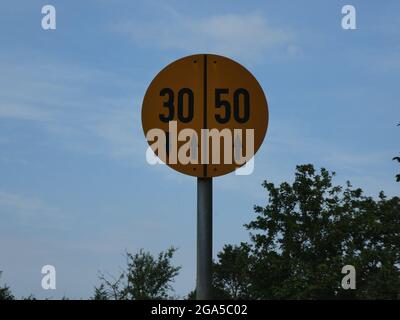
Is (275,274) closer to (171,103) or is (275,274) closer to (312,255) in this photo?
(312,255)

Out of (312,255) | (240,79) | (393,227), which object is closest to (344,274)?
(312,255)

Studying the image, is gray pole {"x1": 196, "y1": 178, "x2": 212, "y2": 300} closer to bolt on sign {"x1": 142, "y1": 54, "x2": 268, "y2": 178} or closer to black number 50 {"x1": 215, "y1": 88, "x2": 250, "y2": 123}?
bolt on sign {"x1": 142, "y1": 54, "x2": 268, "y2": 178}

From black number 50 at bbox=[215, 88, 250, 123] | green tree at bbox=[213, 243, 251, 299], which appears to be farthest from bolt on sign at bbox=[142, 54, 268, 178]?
green tree at bbox=[213, 243, 251, 299]

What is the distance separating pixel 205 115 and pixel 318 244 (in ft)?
175

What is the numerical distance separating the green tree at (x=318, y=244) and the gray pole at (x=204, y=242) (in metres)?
48.5

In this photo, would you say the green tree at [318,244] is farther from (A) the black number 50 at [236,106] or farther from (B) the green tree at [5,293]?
(A) the black number 50 at [236,106]

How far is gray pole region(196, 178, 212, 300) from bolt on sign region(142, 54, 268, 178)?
206 mm

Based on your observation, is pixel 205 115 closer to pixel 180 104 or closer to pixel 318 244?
pixel 180 104

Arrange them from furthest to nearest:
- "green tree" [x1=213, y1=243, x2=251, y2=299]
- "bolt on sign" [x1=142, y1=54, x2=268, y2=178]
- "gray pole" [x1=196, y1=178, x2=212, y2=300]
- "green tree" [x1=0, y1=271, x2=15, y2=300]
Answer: "green tree" [x1=213, y1=243, x2=251, y2=299] < "green tree" [x1=0, y1=271, x2=15, y2=300] < "bolt on sign" [x1=142, y1=54, x2=268, y2=178] < "gray pole" [x1=196, y1=178, x2=212, y2=300]

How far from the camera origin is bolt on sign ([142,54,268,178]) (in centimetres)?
657

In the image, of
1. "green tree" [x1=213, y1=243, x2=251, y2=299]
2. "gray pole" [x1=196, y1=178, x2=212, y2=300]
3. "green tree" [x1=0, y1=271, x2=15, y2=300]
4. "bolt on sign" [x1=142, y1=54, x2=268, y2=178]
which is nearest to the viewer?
"gray pole" [x1=196, y1=178, x2=212, y2=300]

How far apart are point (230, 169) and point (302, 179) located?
5430 cm

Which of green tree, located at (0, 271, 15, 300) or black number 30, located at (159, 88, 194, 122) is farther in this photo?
green tree, located at (0, 271, 15, 300)

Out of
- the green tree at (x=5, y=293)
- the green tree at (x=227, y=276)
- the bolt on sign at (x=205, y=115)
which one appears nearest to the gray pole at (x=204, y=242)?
the bolt on sign at (x=205, y=115)
